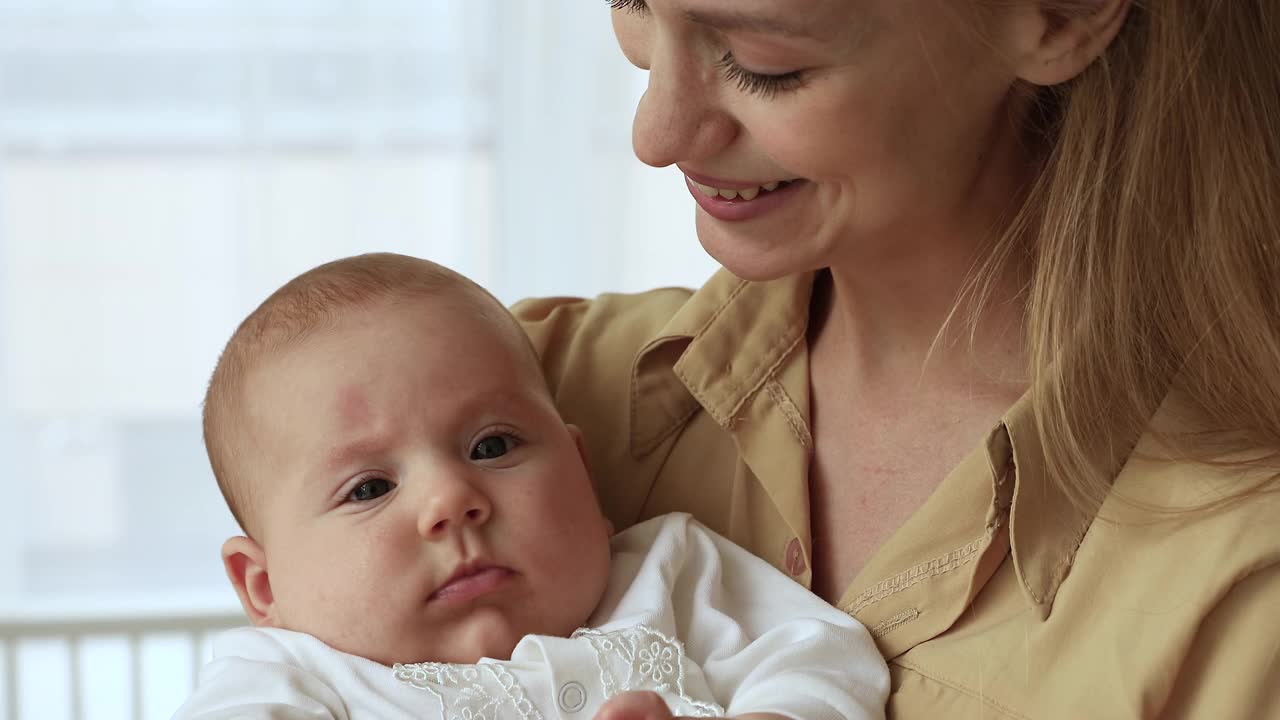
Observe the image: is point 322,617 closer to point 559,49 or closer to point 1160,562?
point 1160,562

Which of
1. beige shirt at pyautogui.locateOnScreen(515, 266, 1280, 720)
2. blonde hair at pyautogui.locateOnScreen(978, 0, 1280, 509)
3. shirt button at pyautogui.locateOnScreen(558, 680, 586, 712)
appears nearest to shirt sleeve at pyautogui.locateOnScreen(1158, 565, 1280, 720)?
beige shirt at pyautogui.locateOnScreen(515, 266, 1280, 720)

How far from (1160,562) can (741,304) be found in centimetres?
54

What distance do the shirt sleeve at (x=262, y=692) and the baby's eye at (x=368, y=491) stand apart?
0.15 meters

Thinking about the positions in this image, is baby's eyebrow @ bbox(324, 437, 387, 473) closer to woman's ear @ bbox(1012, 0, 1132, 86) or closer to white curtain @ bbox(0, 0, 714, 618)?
woman's ear @ bbox(1012, 0, 1132, 86)

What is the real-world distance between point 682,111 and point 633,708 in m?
0.50

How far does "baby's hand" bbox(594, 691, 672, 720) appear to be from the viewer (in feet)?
3.61

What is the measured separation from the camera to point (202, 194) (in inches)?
128

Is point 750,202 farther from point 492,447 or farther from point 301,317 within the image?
point 301,317

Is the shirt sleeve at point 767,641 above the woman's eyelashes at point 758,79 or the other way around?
the other way around

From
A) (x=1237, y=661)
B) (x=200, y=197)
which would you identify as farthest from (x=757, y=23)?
(x=200, y=197)

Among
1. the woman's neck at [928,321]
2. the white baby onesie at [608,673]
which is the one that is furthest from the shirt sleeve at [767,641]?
the woman's neck at [928,321]

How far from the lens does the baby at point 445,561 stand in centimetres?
124

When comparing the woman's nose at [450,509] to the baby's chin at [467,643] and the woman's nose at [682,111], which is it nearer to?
the baby's chin at [467,643]

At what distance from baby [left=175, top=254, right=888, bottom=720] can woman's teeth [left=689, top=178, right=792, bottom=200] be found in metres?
0.26
